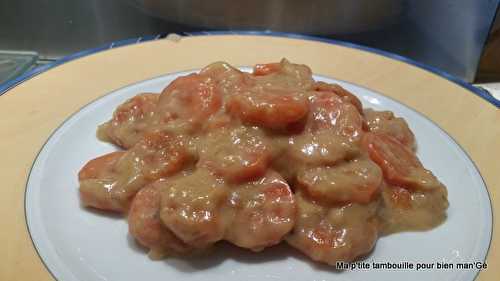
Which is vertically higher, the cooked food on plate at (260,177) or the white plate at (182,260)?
the cooked food on plate at (260,177)

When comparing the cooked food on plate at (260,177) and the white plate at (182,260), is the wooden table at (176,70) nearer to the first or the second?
the white plate at (182,260)

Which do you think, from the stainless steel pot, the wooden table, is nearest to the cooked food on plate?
the wooden table

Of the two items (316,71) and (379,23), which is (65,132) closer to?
(316,71)

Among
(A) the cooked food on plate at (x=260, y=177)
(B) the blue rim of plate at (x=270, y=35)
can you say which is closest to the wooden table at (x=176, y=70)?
(B) the blue rim of plate at (x=270, y=35)

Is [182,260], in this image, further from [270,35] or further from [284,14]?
[284,14]

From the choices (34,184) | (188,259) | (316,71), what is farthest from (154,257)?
(316,71)

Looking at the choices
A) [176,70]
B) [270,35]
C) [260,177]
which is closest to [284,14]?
[270,35]
